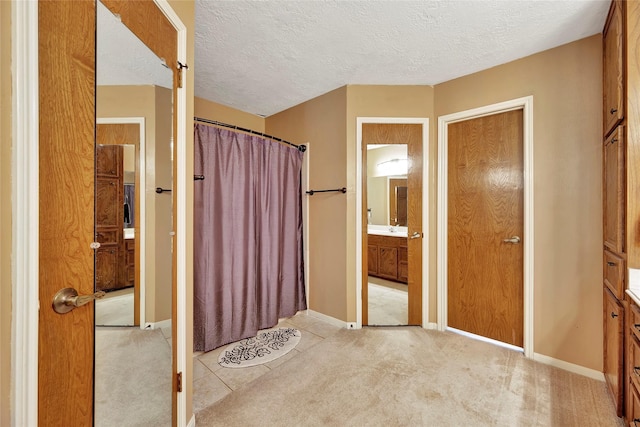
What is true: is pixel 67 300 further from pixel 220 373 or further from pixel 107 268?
pixel 220 373

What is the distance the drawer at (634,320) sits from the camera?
1.20 metres

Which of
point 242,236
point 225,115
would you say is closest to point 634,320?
point 242,236

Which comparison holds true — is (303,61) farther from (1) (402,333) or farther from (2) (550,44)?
(1) (402,333)

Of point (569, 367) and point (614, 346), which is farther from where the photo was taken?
point (569, 367)

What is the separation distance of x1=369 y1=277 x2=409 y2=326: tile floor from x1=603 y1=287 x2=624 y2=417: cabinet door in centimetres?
136

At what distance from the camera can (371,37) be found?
6.18ft

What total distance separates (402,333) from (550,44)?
259cm

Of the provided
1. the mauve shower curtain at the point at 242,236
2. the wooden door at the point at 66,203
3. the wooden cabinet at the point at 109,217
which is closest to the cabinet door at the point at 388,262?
the mauve shower curtain at the point at 242,236

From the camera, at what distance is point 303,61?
7.20 feet

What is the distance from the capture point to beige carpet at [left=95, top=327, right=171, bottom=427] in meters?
0.89

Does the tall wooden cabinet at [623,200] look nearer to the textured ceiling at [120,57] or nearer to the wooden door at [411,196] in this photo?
the wooden door at [411,196]

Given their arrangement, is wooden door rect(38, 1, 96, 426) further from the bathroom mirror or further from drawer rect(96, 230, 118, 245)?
the bathroom mirror

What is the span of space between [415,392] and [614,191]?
1.69 m

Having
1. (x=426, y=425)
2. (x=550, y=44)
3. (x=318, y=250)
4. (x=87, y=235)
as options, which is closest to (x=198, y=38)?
(x=87, y=235)
